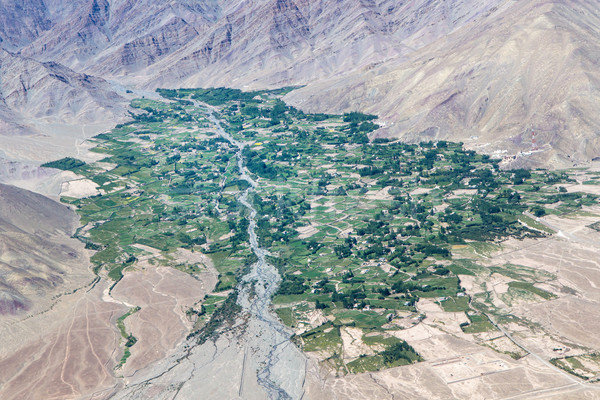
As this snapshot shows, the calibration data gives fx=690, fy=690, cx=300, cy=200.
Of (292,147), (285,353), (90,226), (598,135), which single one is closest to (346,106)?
(292,147)

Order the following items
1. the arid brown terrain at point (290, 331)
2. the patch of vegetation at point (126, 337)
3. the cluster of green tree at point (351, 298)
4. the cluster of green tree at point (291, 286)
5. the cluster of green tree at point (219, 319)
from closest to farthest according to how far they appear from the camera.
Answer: the arid brown terrain at point (290, 331), the patch of vegetation at point (126, 337), the cluster of green tree at point (219, 319), the cluster of green tree at point (351, 298), the cluster of green tree at point (291, 286)

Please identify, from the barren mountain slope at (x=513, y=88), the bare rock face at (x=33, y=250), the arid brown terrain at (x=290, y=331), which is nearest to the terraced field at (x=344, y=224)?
the arid brown terrain at (x=290, y=331)

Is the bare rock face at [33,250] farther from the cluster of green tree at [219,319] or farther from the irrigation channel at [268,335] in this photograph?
the irrigation channel at [268,335]

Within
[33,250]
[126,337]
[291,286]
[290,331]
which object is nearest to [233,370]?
[290,331]

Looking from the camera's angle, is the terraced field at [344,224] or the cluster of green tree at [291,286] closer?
the terraced field at [344,224]

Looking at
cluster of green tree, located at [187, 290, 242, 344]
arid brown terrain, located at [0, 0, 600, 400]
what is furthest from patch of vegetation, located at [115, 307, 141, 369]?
cluster of green tree, located at [187, 290, 242, 344]

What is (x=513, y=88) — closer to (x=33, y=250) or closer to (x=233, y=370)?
(x=233, y=370)
